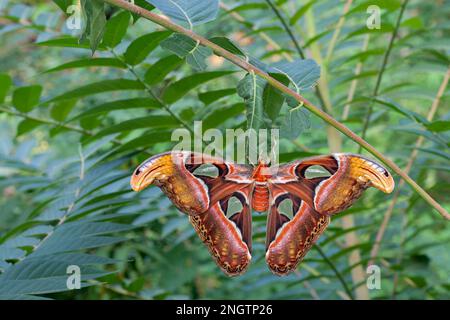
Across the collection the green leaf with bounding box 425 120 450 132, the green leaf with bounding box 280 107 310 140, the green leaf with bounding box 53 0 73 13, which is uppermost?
the green leaf with bounding box 53 0 73 13

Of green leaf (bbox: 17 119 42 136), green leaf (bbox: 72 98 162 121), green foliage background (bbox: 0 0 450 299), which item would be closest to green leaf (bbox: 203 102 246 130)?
green foliage background (bbox: 0 0 450 299)

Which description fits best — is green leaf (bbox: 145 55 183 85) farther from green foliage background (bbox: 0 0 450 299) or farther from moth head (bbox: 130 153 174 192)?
moth head (bbox: 130 153 174 192)

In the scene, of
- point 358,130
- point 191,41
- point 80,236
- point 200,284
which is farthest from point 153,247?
point 191,41

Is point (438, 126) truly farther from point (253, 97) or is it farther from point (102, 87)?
point (102, 87)

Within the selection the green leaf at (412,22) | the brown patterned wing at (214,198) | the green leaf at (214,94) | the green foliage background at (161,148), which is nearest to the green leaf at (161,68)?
the green foliage background at (161,148)
